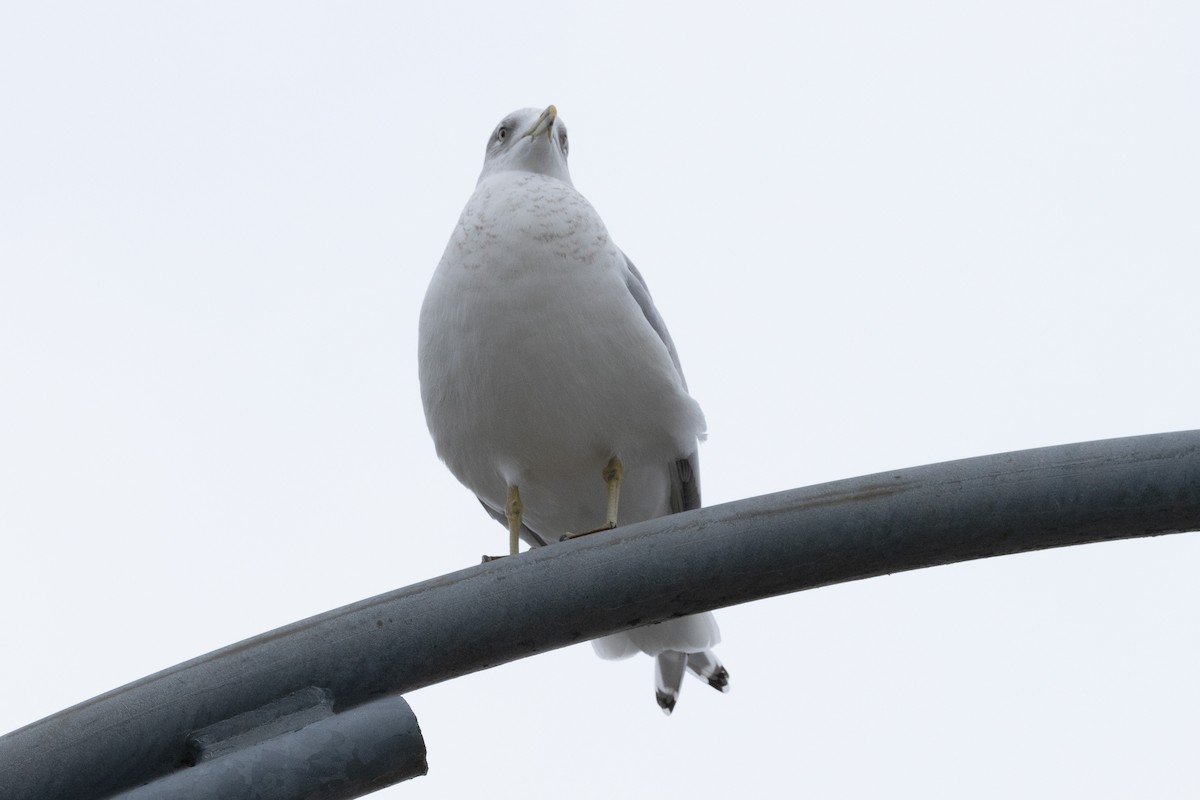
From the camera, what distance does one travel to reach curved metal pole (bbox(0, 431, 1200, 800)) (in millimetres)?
2557

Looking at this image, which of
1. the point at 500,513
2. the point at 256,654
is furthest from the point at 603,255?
the point at 256,654

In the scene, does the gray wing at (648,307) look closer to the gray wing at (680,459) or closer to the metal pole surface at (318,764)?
the gray wing at (680,459)

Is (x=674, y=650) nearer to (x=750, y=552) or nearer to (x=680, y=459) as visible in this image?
(x=680, y=459)

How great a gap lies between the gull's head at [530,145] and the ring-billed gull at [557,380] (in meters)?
0.26

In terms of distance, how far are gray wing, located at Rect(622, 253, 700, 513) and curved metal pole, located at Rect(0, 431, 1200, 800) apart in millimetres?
2358

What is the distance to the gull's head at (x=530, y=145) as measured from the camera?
18.1 ft

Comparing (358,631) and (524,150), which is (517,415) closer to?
(524,150)

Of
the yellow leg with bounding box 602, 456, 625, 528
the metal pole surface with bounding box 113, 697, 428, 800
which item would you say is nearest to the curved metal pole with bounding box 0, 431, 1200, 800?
the metal pole surface with bounding box 113, 697, 428, 800

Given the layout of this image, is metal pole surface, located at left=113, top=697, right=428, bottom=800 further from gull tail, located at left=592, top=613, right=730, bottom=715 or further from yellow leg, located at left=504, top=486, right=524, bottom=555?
gull tail, located at left=592, top=613, right=730, bottom=715

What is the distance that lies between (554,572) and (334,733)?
1.69 feet

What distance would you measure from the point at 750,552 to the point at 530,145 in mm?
3149

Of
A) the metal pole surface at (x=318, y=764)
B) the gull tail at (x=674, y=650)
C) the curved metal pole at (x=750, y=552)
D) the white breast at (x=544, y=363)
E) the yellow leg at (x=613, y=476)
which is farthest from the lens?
the gull tail at (x=674, y=650)

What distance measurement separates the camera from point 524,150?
5.55 metres

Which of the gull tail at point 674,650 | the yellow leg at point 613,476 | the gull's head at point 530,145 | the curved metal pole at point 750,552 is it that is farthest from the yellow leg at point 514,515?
the curved metal pole at point 750,552
